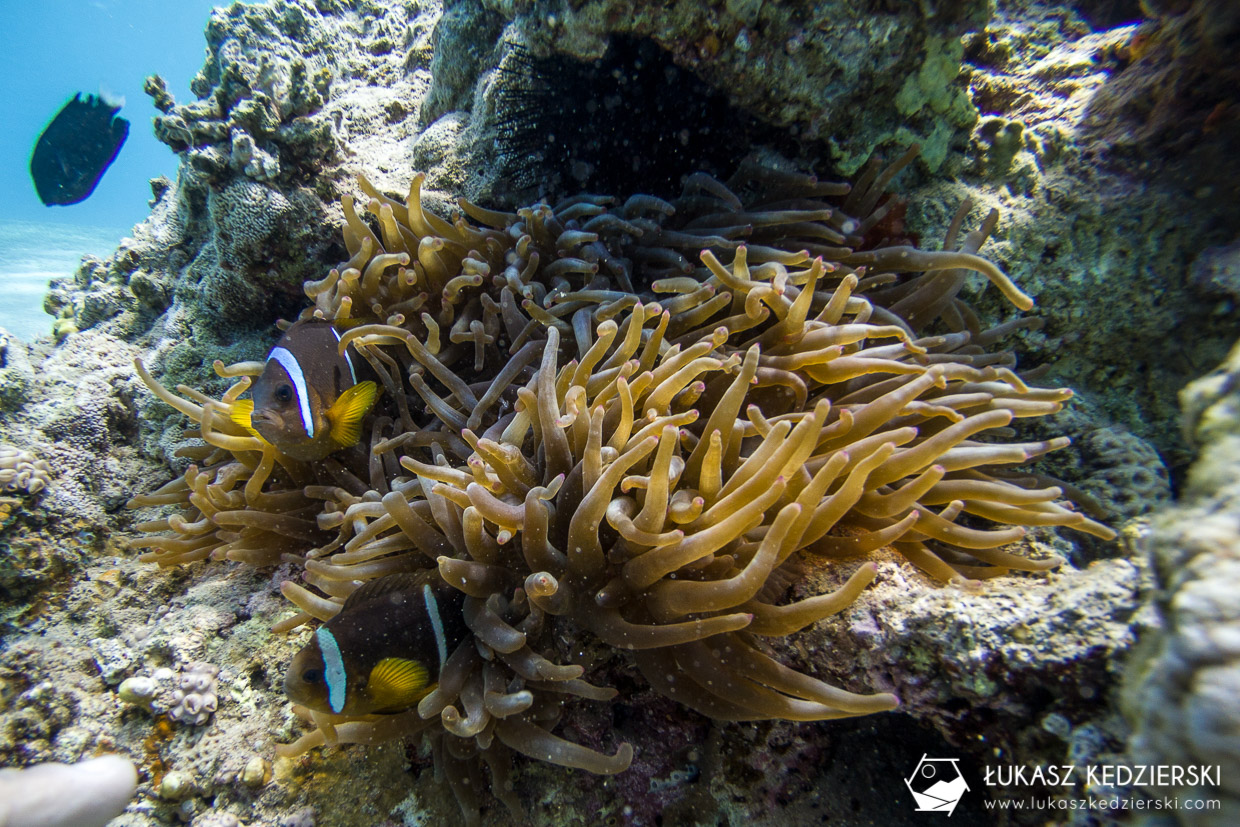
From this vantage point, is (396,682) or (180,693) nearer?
(396,682)

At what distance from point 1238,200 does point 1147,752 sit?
2.77 metres

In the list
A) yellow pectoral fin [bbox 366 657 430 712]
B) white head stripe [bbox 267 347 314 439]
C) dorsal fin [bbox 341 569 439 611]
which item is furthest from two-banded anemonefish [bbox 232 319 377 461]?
yellow pectoral fin [bbox 366 657 430 712]

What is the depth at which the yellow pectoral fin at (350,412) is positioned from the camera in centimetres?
225

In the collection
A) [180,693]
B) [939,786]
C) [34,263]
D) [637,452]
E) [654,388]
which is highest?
[34,263]

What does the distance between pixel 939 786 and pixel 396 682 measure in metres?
1.59

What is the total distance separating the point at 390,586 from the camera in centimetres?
180

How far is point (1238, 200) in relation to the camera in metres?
2.53

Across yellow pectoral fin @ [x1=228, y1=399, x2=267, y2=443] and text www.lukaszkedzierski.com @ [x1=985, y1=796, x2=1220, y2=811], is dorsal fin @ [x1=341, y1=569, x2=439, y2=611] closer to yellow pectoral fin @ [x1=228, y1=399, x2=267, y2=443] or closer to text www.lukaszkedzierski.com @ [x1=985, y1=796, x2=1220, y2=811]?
yellow pectoral fin @ [x1=228, y1=399, x2=267, y2=443]

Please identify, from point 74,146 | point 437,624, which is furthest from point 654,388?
point 74,146

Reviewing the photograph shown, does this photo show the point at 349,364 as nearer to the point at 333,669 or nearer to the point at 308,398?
the point at 308,398

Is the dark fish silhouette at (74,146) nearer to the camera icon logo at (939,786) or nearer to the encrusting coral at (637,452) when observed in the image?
the encrusting coral at (637,452)

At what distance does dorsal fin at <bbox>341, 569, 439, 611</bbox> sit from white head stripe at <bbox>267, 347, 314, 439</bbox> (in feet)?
2.32

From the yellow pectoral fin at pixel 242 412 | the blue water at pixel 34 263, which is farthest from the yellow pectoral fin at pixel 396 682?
the blue water at pixel 34 263

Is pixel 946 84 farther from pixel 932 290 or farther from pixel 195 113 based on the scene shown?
pixel 195 113
